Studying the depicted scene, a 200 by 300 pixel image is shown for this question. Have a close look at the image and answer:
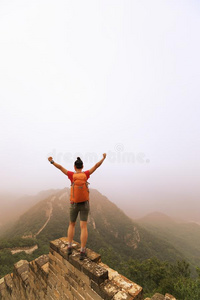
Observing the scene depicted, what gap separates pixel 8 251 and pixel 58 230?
24207 millimetres

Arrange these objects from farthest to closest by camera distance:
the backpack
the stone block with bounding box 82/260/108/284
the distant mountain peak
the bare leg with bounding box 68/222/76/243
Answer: the distant mountain peak < the bare leg with bounding box 68/222/76/243 < the backpack < the stone block with bounding box 82/260/108/284

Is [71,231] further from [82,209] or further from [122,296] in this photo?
[122,296]

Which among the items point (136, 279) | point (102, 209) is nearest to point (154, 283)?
point (136, 279)

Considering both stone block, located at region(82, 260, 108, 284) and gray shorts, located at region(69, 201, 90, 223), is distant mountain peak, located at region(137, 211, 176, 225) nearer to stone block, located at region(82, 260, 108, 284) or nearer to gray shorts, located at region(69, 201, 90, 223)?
stone block, located at region(82, 260, 108, 284)

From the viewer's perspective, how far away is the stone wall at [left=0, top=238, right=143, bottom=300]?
3170mm

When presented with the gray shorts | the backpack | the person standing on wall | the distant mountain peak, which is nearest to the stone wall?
the person standing on wall

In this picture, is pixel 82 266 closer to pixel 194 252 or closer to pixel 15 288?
pixel 15 288

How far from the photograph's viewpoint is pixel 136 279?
91.9 feet

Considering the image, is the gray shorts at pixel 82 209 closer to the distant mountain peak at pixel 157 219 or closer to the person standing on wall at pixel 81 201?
the person standing on wall at pixel 81 201

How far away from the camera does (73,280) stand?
3742 mm

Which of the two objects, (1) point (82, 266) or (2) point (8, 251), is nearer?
(1) point (82, 266)

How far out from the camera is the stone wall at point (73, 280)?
125 inches

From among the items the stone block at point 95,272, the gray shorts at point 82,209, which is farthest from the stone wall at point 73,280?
the gray shorts at point 82,209

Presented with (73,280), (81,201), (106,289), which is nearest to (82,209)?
(81,201)
